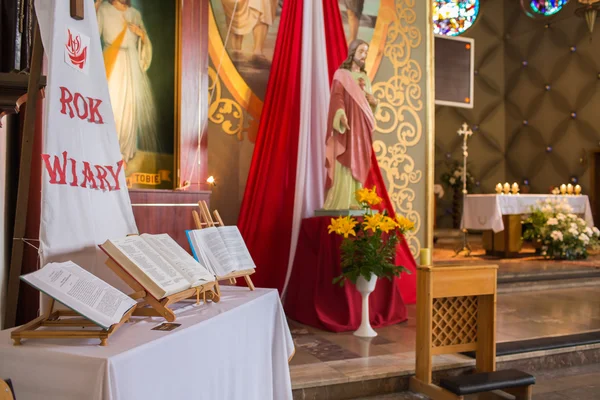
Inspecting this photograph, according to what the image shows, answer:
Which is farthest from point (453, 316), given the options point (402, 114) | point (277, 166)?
point (402, 114)

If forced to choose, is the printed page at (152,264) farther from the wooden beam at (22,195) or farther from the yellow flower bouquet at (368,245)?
the yellow flower bouquet at (368,245)

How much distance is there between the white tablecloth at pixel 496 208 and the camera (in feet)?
27.1

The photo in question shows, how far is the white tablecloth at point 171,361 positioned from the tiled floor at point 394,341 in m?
0.98

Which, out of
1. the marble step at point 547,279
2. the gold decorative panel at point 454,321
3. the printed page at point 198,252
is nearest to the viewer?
the printed page at point 198,252

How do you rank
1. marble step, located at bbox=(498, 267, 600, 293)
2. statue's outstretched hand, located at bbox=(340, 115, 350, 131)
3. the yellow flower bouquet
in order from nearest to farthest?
the yellow flower bouquet
statue's outstretched hand, located at bbox=(340, 115, 350, 131)
marble step, located at bbox=(498, 267, 600, 293)

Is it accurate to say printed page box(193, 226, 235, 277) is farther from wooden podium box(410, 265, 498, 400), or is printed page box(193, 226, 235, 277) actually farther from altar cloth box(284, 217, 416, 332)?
altar cloth box(284, 217, 416, 332)

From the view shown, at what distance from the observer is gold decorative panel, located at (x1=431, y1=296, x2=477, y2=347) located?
3.32 m

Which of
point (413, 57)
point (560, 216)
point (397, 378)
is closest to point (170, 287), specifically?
point (397, 378)

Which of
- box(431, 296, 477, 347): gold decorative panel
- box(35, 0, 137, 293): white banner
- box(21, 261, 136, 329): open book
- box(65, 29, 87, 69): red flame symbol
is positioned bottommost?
box(431, 296, 477, 347): gold decorative panel

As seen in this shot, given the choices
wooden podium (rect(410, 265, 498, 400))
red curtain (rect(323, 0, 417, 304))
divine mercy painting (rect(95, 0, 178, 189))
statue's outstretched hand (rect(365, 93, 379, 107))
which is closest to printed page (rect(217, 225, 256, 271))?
wooden podium (rect(410, 265, 498, 400))

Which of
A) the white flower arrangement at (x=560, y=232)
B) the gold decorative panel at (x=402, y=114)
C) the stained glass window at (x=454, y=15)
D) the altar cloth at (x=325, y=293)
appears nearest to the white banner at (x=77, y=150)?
the altar cloth at (x=325, y=293)

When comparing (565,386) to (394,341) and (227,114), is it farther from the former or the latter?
(227,114)

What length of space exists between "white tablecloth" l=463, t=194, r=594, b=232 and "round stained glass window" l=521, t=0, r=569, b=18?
214 inches

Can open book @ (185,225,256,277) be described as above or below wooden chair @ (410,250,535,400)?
above
